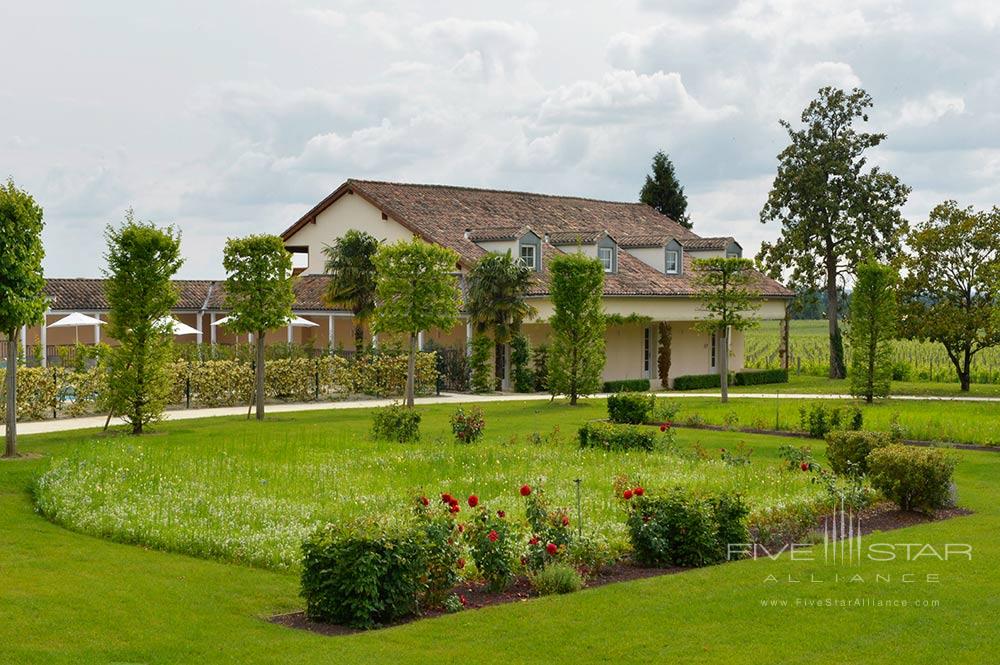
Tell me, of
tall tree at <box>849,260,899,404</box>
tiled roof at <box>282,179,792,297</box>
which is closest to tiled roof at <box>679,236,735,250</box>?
tiled roof at <box>282,179,792,297</box>

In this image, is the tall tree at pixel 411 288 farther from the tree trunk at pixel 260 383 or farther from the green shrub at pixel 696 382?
the green shrub at pixel 696 382

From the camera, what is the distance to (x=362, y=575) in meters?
9.68

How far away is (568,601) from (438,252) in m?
20.5

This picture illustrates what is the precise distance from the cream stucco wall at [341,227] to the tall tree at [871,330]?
50.8 ft

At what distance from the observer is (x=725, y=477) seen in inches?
655

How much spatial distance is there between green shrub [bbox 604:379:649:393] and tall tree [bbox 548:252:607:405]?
5.41m

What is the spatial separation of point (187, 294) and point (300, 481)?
3017 cm

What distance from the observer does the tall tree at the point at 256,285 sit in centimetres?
2803

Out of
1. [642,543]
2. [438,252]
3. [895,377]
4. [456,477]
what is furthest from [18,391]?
[895,377]

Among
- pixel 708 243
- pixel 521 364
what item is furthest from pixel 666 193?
pixel 521 364

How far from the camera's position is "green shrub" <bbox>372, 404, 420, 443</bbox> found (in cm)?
2161

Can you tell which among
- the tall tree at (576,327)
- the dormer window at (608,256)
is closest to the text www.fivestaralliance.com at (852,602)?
the tall tree at (576,327)

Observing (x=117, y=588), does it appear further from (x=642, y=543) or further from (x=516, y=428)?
(x=516, y=428)

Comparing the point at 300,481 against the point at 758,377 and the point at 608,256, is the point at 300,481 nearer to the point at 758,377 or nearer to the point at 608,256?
the point at 608,256
